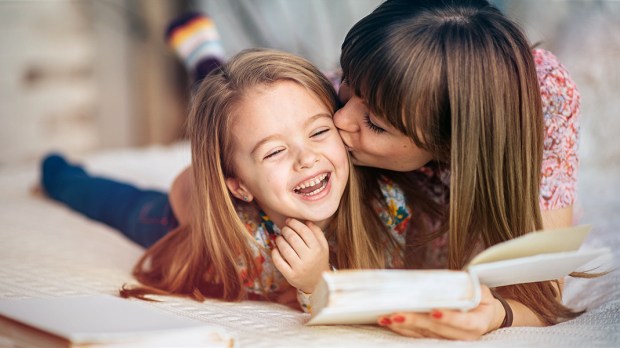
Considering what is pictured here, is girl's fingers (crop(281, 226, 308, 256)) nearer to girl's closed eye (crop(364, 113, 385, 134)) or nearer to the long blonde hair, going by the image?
the long blonde hair

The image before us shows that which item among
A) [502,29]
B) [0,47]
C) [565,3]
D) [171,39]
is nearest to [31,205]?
[171,39]

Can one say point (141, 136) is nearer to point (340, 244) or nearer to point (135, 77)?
point (135, 77)

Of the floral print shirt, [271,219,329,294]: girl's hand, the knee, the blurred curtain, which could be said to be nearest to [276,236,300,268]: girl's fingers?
[271,219,329,294]: girl's hand

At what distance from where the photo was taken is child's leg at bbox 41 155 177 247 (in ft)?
5.30

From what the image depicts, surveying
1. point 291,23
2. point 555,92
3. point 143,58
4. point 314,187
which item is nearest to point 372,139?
point 314,187

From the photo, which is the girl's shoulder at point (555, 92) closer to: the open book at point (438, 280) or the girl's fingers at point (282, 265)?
the open book at point (438, 280)

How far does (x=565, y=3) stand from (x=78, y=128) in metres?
2.00

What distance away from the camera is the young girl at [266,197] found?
3.89ft

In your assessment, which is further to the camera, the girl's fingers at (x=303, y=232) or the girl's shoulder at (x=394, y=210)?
the girl's shoulder at (x=394, y=210)

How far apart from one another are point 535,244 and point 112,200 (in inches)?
44.1

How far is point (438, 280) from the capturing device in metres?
0.92

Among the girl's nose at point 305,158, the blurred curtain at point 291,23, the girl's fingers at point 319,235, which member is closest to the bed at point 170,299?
the girl's fingers at point 319,235

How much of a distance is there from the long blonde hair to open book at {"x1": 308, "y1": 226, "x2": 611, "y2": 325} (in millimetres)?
314

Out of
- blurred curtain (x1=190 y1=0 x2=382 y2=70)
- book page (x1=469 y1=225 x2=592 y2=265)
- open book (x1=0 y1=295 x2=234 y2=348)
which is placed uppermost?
blurred curtain (x1=190 y1=0 x2=382 y2=70)
